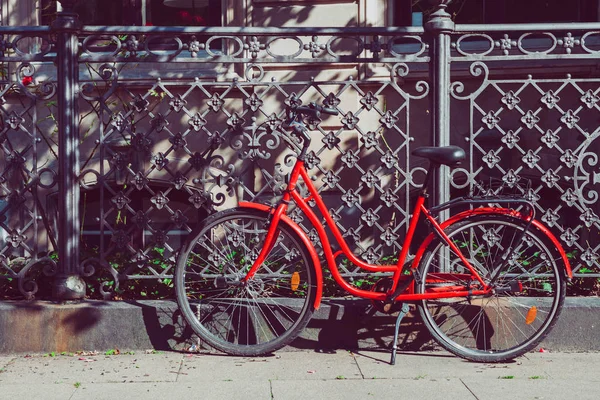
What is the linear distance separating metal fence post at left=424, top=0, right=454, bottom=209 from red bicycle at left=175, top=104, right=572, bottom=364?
0.73 feet

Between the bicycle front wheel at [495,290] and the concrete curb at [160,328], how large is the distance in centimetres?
20

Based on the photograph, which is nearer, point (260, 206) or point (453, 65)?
point (260, 206)

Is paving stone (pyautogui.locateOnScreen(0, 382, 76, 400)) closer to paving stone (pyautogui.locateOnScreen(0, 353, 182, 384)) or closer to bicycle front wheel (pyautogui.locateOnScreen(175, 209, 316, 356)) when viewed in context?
paving stone (pyautogui.locateOnScreen(0, 353, 182, 384))

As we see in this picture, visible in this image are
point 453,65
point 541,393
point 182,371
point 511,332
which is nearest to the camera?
point 541,393

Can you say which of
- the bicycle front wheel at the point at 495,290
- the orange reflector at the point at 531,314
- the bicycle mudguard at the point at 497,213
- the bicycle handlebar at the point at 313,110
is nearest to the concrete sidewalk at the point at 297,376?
the bicycle front wheel at the point at 495,290

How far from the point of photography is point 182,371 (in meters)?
4.95

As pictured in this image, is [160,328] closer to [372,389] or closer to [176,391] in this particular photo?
[176,391]

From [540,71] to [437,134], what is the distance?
3.51m

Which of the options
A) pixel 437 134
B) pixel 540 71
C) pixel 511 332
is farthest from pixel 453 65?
pixel 511 332

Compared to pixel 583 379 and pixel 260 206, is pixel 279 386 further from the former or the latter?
pixel 583 379

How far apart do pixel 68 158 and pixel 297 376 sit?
2.04 metres

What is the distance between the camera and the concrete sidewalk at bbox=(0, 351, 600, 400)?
4.51m

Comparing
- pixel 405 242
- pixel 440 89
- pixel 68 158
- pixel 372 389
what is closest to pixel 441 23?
pixel 440 89

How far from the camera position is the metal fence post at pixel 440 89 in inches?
215
